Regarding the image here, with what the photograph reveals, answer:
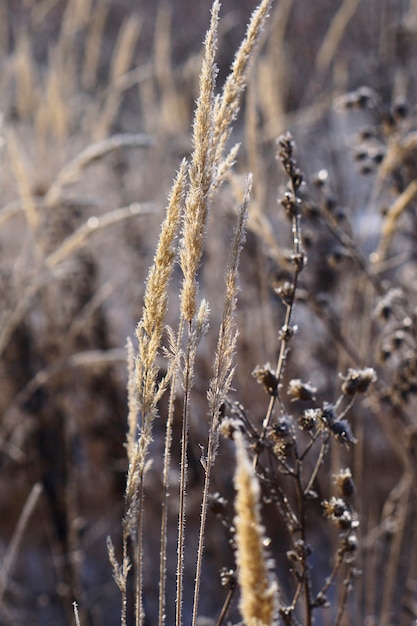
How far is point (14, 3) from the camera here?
12945 millimetres

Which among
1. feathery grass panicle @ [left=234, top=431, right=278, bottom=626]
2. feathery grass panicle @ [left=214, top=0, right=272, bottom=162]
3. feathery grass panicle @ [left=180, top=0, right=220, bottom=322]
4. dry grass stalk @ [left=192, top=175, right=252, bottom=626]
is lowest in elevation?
feathery grass panicle @ [left=234, top=431, right=278, bottom=626]

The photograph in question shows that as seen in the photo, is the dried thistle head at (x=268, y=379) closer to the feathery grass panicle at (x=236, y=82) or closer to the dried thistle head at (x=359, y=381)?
the dried thistle head at (x=359, y=381)

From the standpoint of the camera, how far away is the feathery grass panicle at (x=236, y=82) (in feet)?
2.85

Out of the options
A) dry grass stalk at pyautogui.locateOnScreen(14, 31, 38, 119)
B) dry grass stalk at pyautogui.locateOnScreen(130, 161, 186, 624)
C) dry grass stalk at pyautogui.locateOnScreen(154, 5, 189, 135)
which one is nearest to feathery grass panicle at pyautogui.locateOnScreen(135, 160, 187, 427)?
dry grass stalk at pyautogui.locateOnScreen(130, 161, 186, 624)

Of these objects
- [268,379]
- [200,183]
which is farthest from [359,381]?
[200,183]

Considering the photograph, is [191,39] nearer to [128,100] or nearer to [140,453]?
[128,100]

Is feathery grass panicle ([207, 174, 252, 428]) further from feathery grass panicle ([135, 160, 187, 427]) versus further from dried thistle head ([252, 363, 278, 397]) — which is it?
dried thistle head ([252, 363, 278, 397])

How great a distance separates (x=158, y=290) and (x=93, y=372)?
2013 millimetres

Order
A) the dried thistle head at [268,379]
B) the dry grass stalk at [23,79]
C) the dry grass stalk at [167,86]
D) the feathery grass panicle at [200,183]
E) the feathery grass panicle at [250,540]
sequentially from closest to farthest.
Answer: the feathery grass panicle at [250,540]
the feathery grass panicle at [200,183]
the dried thistle head at [268,379]
the dry grass stalk at [23,79]
the dry grass stalk at [167,86]

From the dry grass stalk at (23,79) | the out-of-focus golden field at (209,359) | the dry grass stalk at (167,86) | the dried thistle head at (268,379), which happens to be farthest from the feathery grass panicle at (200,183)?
the dry grass stalk at (167,86)

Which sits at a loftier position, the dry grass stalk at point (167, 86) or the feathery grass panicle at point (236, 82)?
the dry grass stalk at point (167, 86)

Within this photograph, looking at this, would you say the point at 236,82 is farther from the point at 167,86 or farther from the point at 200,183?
the point at 167,86

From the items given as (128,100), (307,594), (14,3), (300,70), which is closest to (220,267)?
(307,594)

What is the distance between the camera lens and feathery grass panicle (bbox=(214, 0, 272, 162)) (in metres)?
0.87
